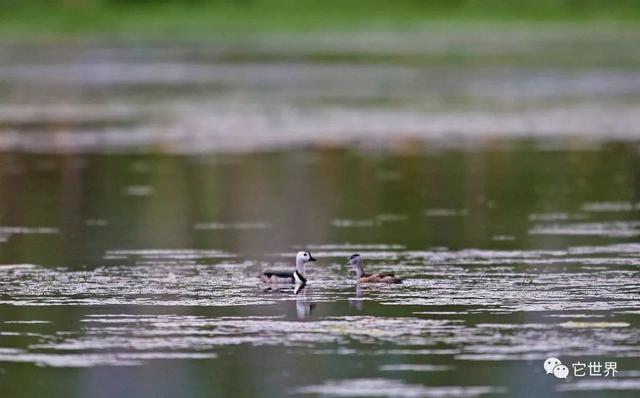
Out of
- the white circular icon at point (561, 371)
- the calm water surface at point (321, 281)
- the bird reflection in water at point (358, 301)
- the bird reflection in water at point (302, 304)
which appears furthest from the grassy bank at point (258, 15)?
the white circular icon at point (561, 371)

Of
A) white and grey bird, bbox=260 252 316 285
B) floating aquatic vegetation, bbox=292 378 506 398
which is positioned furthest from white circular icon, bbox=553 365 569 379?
white and grey bird, bbox=260 252 316 285

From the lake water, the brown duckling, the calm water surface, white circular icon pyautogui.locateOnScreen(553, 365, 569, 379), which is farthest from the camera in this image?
the brown duckling

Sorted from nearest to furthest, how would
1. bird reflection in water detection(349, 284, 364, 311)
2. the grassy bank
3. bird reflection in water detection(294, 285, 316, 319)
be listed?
1. bird reflection in water detection(294, 285, 316, 319)
2. bird reflection in water detection(349, 284, 364, 311)
3. the grassy bank

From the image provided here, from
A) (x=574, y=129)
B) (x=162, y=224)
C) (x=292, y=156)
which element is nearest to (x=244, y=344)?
(x=162, y=224)

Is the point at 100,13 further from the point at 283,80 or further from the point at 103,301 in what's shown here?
the point at 103,301

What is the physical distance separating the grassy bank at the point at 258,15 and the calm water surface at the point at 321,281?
7753cm

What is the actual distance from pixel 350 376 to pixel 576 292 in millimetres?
3406

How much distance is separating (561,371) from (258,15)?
102 m

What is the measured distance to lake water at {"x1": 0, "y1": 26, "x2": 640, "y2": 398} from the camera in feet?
38.1

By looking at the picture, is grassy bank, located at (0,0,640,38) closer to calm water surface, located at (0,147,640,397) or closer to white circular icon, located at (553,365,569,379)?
calm water surface, located at (0,147,640,397)

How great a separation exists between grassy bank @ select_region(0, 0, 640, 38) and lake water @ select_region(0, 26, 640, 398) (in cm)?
6104

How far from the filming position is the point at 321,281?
15328 millimetres

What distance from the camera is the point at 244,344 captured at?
1238cm

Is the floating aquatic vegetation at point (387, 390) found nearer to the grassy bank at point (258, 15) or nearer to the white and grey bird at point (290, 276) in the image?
the white and grey bird at point (290, 276)
